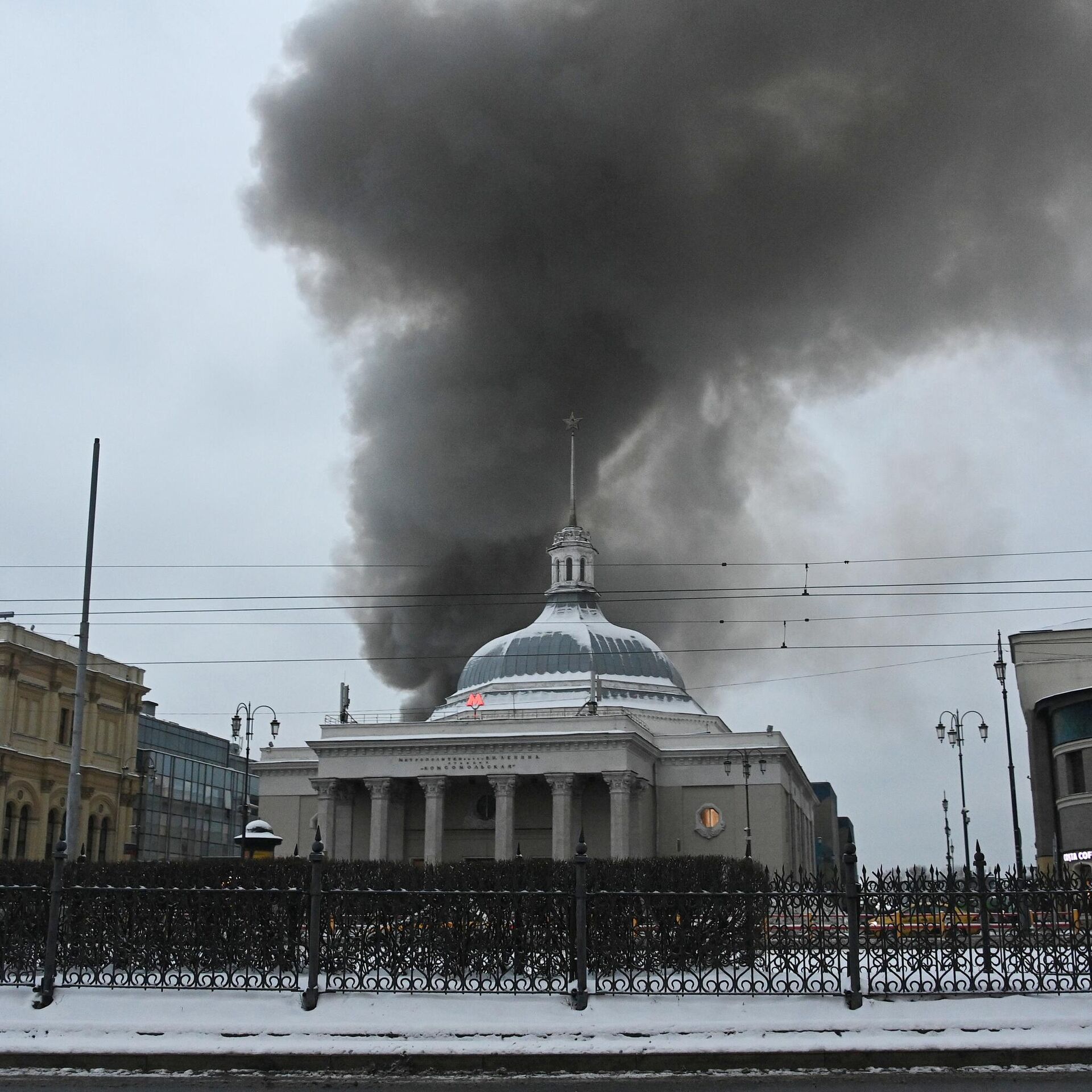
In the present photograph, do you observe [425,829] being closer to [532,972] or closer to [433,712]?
[433,712]

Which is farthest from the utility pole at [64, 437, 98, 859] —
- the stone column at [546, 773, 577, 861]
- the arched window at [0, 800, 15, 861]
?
the stone column at [546, 773, 577, 861]

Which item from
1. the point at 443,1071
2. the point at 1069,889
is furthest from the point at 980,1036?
the point at 443,1071

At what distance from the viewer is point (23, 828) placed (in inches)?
1959

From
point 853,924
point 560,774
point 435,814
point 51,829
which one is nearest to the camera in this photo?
point 853,924

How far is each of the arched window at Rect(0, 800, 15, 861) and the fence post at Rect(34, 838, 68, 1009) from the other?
34916mm

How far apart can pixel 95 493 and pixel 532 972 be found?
606 inches

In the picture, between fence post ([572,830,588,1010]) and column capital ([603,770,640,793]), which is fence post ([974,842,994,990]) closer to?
fence post ([572,830,588,1010])

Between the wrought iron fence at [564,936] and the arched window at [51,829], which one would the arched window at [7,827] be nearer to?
the arched window at [51,829]

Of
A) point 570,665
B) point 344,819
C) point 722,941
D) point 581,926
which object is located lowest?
point 722,941

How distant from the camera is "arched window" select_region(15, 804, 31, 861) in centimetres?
4953

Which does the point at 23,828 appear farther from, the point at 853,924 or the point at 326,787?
the point at 853,924

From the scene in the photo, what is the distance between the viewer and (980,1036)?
45.7ft

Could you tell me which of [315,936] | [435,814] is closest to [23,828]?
[435,814]

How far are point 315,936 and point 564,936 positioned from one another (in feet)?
10.5
